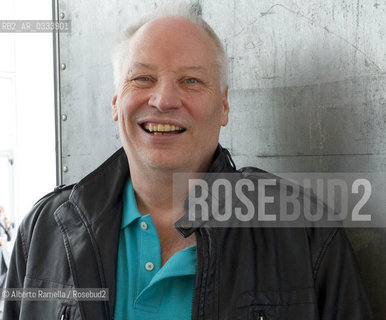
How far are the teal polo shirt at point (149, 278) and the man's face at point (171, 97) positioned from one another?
198 mm

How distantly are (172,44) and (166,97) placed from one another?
149 millimetres

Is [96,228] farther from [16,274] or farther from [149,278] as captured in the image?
[16,274]

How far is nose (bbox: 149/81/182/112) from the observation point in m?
1.20

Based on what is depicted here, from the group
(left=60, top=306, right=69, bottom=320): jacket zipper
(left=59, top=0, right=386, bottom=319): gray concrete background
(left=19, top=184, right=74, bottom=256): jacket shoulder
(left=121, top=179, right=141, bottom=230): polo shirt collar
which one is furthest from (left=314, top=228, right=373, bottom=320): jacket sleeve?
(left=19, top=184, right=74, bottom=256): jacket shoulder

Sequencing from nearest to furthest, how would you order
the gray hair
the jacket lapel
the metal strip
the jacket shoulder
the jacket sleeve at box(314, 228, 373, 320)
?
the jacket sleeve at box(314, 228, 373, 320)
the jacket lapel
the gray hair
the jacket shoulder
the metal strip

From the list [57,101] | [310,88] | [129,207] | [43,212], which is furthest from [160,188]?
[57,101]

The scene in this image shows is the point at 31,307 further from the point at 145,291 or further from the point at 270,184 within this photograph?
the point at 270,184

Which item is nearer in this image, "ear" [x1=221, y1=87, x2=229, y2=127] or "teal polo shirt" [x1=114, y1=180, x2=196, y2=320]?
"teal polo shirt" [x1=114, y1=180, x2=196, y2=320]

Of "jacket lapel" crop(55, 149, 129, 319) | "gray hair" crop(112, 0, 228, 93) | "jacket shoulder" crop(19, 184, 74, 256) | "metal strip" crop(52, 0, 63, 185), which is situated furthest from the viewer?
"metal strip" crop(52, 0, 63, 185)

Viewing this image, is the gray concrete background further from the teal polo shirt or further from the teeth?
the teal polo shirt

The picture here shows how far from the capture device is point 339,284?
3.57ft

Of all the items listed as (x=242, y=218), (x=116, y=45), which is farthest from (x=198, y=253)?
(x=116, y=45)

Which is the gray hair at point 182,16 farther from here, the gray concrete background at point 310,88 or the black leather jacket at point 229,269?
the black leather jacket at point 229,269

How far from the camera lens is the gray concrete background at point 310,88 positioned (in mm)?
1174
